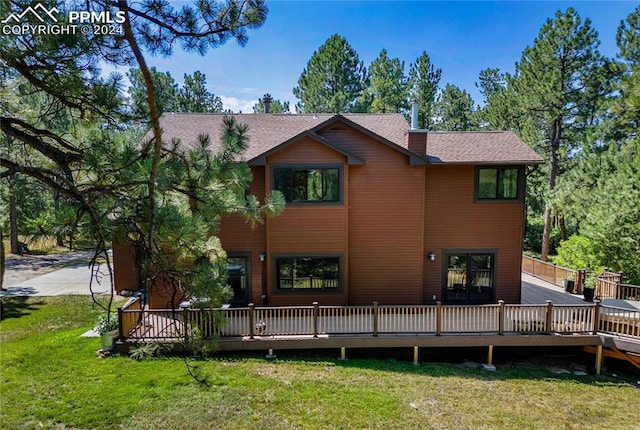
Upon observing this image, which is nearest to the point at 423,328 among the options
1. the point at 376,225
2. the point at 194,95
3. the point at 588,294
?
the point at 376,225

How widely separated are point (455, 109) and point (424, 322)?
86.1 feet

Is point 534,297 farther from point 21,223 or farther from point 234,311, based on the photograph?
point 21,223

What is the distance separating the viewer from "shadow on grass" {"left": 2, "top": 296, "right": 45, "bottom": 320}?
443 inches

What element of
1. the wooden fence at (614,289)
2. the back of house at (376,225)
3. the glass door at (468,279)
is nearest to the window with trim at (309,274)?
the back of house at (376,225)

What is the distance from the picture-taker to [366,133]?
10516 mm

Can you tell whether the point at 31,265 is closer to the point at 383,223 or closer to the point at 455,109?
the point at 383,223

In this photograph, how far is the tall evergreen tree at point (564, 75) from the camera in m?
18.3

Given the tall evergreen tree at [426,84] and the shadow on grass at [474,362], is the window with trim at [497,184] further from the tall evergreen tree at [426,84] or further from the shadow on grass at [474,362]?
the tall evergreen tree at [426,84]

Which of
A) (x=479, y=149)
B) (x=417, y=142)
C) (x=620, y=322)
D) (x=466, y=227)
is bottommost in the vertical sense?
Result: (x=620, y=322)

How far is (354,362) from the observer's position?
8.94 m

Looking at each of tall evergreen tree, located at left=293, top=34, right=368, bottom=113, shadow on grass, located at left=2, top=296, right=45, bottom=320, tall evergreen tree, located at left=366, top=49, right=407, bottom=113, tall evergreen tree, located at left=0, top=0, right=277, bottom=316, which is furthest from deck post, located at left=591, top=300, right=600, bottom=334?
tall evergreen tree, located at left=293, top=34, right=368, bottom=113

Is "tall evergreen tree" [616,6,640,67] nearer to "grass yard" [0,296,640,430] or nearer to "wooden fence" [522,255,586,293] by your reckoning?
"wooden fence" [522,255,586,293]

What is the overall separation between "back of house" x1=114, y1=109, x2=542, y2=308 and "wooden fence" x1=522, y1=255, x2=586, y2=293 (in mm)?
3084

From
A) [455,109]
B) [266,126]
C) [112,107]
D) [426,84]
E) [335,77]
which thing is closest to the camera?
[112,107]
